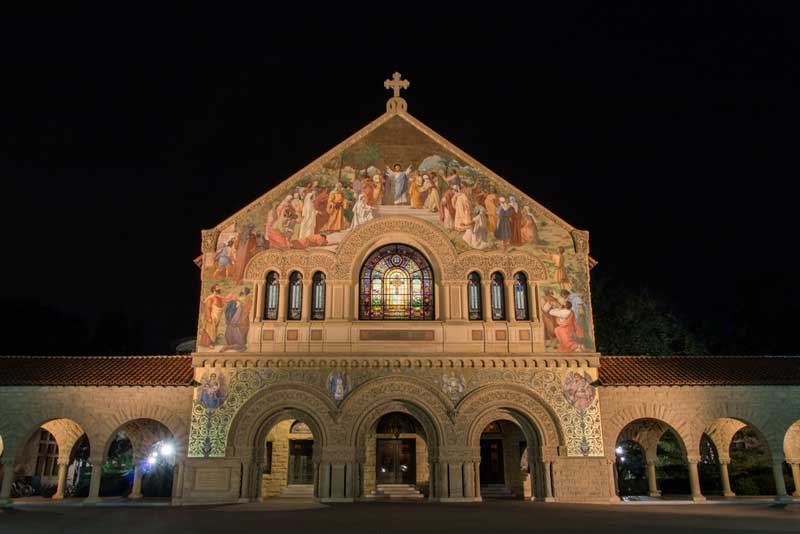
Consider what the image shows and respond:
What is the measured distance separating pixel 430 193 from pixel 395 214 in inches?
57.5

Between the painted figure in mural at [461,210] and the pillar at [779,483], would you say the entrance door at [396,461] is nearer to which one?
the painted figure in mural at [461,210]

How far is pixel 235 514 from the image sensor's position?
16359mm

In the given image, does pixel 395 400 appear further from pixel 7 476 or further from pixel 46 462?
pixel 46 462

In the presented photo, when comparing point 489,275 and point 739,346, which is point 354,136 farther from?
point 739,346

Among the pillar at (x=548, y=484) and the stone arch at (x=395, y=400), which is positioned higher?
the stone arch at (x=395, y=400)

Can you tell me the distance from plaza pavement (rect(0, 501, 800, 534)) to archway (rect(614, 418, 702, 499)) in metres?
4.57

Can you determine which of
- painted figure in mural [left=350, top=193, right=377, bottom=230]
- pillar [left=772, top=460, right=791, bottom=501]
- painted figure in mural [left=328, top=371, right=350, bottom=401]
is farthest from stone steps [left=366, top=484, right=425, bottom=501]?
pillar [left=772, top=460, right=791, bottom=501]

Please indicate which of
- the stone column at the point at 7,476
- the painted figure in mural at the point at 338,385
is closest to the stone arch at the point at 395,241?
the painted figure in mural at the point at 338,385

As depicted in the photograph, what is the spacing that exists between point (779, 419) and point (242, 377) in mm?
17257

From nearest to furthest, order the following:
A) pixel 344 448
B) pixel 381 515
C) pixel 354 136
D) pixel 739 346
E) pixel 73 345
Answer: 1. pixel 381 515
2. pixel 344 448
3. pixel 354 136
4. pixel 739 346
5. pixel 73 345

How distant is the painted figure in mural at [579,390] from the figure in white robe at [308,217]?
32.2 feet

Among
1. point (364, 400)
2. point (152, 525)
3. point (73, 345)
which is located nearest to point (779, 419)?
point (364, 400)

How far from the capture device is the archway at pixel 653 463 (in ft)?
79.6

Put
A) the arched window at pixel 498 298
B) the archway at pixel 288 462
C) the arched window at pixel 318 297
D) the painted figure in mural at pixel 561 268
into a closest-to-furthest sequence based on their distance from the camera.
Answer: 1. the arched window at pixel 318 297
2. the arched window at pixel 498 298
3. the painted figure in mural at pixel 561 268
4. the archway at pixel 288 462
